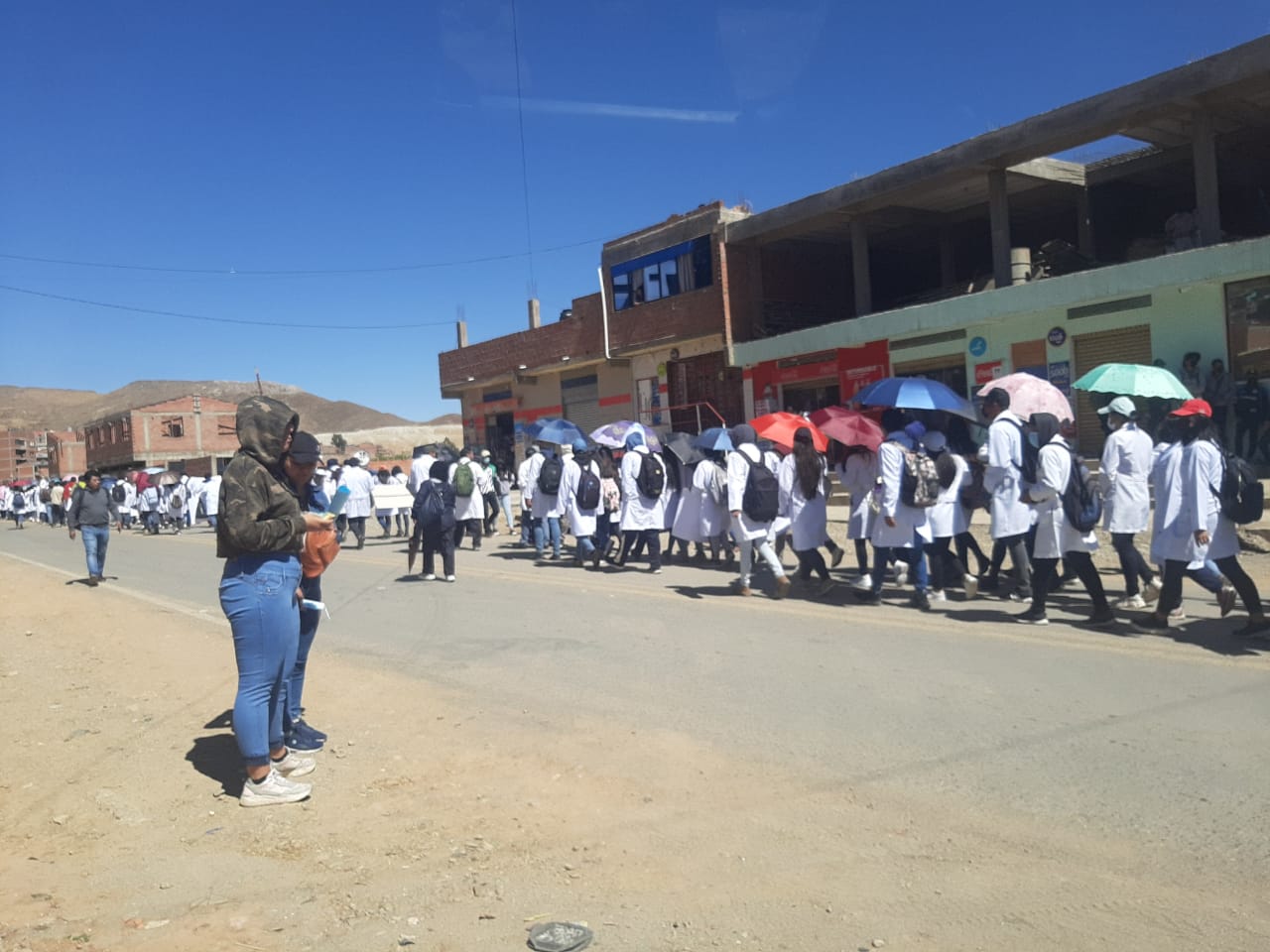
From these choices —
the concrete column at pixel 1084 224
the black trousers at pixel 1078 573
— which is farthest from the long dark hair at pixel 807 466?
the concrete column at pixel 1084 224

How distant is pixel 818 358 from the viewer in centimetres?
2412

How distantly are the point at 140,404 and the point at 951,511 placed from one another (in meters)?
146

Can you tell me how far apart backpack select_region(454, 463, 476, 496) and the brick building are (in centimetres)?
5498

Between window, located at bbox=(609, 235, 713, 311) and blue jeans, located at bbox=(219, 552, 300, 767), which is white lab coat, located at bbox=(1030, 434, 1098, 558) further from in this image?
window, located at bbox=(609, 235, 713, 311)

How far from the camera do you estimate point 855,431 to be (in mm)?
10242

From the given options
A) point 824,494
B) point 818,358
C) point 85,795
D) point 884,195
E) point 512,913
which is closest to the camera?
point 512,913

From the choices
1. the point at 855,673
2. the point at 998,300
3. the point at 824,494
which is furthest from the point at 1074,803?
the point at 998,300

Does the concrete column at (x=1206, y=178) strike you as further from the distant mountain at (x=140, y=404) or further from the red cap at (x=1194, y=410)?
the distant mountain at (x=140, y=404)

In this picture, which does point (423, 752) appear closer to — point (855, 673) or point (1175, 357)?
point (855, 673)

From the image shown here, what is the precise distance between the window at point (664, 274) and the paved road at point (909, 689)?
17.4 metres

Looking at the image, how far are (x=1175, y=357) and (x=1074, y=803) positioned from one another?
599 inches

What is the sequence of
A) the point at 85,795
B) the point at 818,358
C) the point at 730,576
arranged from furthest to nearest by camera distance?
1. the point at 818,358
2. the point at 730,576
3. the point at 85,795

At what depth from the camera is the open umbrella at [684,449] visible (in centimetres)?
1326

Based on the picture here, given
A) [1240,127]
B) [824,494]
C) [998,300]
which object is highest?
[1240,127]
